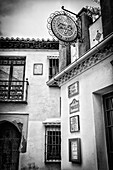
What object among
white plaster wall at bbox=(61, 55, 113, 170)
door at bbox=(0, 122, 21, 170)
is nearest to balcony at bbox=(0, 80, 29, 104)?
door at bbox=(0, 122, 21, 170)

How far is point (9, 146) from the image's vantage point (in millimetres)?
10359

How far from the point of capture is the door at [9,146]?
10.0 metres

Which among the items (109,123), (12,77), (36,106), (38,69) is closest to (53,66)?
(38,69)

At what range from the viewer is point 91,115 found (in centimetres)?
539

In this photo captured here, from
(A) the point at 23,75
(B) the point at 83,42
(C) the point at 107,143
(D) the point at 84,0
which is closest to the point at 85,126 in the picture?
(C) the point at 107,143

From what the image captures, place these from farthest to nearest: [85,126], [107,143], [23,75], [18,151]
→ [23,75] < [18,151] < [85,126] < [107,143]

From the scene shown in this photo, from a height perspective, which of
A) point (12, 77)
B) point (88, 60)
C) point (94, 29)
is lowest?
point (88, 60)

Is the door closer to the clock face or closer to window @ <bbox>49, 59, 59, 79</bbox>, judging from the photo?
window @ <bbox>49, 59, 59, 79</bbox>

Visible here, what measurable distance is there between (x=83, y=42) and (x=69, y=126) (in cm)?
296

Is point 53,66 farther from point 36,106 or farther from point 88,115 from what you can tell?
point 88,115

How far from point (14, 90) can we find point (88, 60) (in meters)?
6.62

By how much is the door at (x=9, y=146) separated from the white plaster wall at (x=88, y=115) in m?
4.70

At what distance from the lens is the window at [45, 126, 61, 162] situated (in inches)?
388

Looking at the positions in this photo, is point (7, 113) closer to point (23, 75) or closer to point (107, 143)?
point (23, 75)
